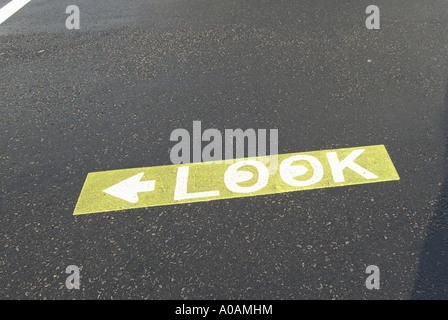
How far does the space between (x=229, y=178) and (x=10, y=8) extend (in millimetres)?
6501

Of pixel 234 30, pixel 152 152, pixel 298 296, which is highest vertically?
pixel 234 30

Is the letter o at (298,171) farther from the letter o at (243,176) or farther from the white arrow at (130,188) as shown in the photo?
the white arrow at (130,188)

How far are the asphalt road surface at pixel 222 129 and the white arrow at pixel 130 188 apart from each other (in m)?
0.24

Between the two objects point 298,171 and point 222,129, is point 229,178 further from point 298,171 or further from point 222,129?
point 222,129

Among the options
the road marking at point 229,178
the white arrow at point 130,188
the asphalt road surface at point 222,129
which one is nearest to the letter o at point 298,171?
the road marking at point 229,178

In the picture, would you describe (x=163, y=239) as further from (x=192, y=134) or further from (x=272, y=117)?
(x=272, y=117)

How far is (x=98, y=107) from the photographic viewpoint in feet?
16.4

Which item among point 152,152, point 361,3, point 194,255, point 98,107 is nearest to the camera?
point 194,255

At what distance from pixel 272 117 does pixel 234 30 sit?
2.53 meters

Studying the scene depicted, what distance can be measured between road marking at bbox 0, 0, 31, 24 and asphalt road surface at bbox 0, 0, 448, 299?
7.6 inches

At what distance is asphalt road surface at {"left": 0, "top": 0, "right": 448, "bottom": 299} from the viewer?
3098 millimetres

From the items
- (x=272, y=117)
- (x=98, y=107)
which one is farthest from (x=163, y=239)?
(x=98, y=107)

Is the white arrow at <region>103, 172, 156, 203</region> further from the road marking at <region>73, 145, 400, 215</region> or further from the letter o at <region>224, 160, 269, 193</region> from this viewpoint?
the letter o at <region>224, 160, 269, 193</region>

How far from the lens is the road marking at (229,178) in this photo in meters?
3.75
